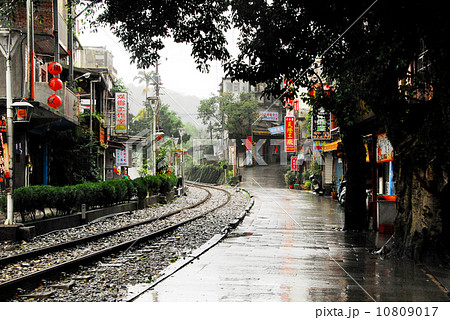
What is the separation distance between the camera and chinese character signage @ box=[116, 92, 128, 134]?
31.7 metres

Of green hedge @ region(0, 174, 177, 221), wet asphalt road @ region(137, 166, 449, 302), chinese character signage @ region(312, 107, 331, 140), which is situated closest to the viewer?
wet asphalt road @ region(137, 166, 449, 302)

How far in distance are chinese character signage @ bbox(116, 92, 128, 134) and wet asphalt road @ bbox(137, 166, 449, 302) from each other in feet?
67.7

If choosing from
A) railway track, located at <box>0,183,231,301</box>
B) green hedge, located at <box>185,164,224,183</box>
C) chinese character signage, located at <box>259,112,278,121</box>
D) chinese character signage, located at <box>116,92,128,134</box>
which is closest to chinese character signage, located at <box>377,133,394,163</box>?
railway track, located at <box>0,183,231,301</box>

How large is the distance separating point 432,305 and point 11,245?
32.1 ft

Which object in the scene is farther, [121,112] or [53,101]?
[121,112]

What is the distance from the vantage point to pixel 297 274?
25.3ft

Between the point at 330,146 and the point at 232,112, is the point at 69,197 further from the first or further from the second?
the point at 232,112

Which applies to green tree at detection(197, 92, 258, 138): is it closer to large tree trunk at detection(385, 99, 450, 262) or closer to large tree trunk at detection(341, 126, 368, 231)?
large tree trunk at detection(341, 126, 368, 231)

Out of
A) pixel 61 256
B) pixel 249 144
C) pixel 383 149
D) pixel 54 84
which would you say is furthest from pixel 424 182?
pixel 249 144

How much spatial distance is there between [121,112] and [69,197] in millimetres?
17672

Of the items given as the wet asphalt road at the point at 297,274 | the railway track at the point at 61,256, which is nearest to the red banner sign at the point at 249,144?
the railway track at the point at 61,256

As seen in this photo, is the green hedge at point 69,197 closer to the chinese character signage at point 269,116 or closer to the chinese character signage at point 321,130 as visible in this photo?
the chinese character signage at point 321,130

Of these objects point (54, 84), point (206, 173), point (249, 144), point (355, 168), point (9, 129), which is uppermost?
point (54, 84)

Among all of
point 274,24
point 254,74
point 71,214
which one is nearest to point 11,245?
point 71,214
